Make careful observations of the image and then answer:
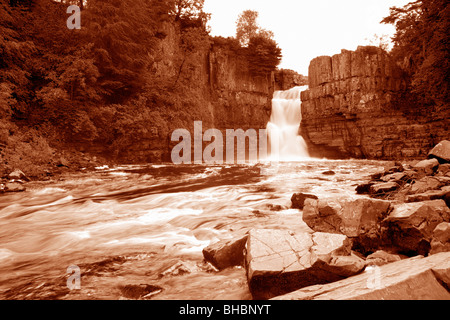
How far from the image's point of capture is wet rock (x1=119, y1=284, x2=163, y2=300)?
2.37 meters

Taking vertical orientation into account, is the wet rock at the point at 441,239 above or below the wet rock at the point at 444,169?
below

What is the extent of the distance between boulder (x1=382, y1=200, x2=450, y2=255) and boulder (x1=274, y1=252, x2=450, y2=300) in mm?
843

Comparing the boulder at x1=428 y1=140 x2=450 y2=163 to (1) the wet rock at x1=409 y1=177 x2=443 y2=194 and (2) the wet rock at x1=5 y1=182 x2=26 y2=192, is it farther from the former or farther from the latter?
(2) the wet rock at x1=5 y1=182 x2=26 y2=192

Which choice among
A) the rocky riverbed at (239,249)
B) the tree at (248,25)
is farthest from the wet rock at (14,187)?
the tree at (248,25)

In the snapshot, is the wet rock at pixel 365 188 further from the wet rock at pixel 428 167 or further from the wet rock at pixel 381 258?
the wet rock at pixel 381 258

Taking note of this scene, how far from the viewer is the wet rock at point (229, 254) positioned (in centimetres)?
289

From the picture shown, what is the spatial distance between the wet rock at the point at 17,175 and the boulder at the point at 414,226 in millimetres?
11100

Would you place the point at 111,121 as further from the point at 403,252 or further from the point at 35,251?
the point at 403,252

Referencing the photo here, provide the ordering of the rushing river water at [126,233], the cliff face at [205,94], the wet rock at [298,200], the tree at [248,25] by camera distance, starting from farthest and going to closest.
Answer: the tree at [248,25], the cliff face at [205,94], the wet rock at [298,200], the rushing river water at [126,233]

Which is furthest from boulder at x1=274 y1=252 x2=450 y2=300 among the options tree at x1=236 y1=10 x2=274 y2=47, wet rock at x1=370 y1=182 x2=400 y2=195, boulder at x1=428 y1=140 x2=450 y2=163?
tree at x1=236 y1=10 x2=274 y2=47

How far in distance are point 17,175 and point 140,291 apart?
30.6 ft

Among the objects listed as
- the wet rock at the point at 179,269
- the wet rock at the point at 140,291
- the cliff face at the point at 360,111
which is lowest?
the wet rock at the point at 179,269

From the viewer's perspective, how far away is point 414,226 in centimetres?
279
